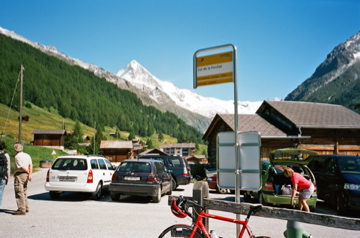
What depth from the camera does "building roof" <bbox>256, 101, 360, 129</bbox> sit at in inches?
1122

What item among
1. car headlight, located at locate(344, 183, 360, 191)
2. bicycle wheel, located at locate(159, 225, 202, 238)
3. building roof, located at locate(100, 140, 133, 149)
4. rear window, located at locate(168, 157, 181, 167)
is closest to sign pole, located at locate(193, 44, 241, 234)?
bicycle wheel, located at locate(159, 225, 202, 238)

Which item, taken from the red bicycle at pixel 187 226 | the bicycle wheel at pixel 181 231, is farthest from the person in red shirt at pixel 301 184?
the bicycle wheel at pixel 181 231

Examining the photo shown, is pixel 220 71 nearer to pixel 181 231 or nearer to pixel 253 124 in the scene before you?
pixel 181 231

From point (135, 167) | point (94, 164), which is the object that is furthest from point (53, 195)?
point (135, 167)

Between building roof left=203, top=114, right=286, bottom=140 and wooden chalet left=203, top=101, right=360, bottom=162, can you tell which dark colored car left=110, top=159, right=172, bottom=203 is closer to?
building roof left=203, top=114, right=286, bottom=140

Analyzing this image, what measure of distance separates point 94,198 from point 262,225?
7.19m

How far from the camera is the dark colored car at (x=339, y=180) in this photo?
996cm

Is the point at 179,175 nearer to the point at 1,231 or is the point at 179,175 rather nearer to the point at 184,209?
the point at 1,231

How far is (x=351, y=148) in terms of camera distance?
2909cm

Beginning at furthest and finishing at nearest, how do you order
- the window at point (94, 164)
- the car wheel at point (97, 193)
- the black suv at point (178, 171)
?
the black suv at point (178, 171)
the window at point (94, 164)
the car wheel at point (97, 193)

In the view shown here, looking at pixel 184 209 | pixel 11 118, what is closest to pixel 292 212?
pixel 184 209

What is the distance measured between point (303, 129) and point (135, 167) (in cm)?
1985

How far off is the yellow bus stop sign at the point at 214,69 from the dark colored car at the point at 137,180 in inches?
298

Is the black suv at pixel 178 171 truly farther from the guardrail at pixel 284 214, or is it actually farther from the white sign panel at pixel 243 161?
the guardrail at pixel 284 214
